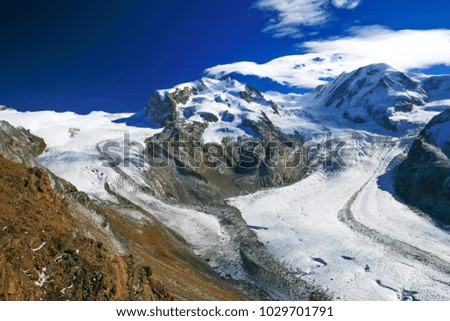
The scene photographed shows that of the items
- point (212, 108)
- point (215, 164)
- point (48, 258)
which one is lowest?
point (48, 258)

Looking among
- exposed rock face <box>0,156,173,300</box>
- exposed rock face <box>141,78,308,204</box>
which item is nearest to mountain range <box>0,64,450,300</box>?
exposed rock face <box>0,156,173,300</box>

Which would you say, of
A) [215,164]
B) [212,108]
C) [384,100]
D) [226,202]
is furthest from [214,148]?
[384,100]

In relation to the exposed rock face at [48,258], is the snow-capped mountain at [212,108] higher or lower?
higher

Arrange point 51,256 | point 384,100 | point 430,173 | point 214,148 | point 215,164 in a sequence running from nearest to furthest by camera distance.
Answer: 1. point 51,256
2. point 430,173
3. point 215,164
4. point 214,148
5. point 384,100

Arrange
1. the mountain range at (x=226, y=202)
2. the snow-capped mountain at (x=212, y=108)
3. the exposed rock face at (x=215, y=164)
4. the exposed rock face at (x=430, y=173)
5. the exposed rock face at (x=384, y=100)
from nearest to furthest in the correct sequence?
1. the mountain range at (x=226, y=202)
2. the exposed rock face at (x=430, y=173)
3. the exposed rock face at (x=215, y=164)
4. the snow-capped mountain at (x=212, y=108)
5. the exposed rock face at (x=384, y=100)

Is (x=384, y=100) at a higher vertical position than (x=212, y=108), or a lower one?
higher

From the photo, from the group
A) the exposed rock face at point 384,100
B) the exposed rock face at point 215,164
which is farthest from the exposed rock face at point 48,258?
the exposed rock face at point 384,100

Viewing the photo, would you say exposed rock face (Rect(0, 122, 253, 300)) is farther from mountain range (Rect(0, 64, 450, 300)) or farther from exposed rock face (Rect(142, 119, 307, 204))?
exposed rock face (Rect(142, 119, 307, 204))

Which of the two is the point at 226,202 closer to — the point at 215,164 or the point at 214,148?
the point at 215,164

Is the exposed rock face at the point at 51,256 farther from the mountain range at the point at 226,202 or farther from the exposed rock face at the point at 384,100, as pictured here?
the exposed rock face at the point at 384,100

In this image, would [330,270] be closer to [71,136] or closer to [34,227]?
[34,227]
